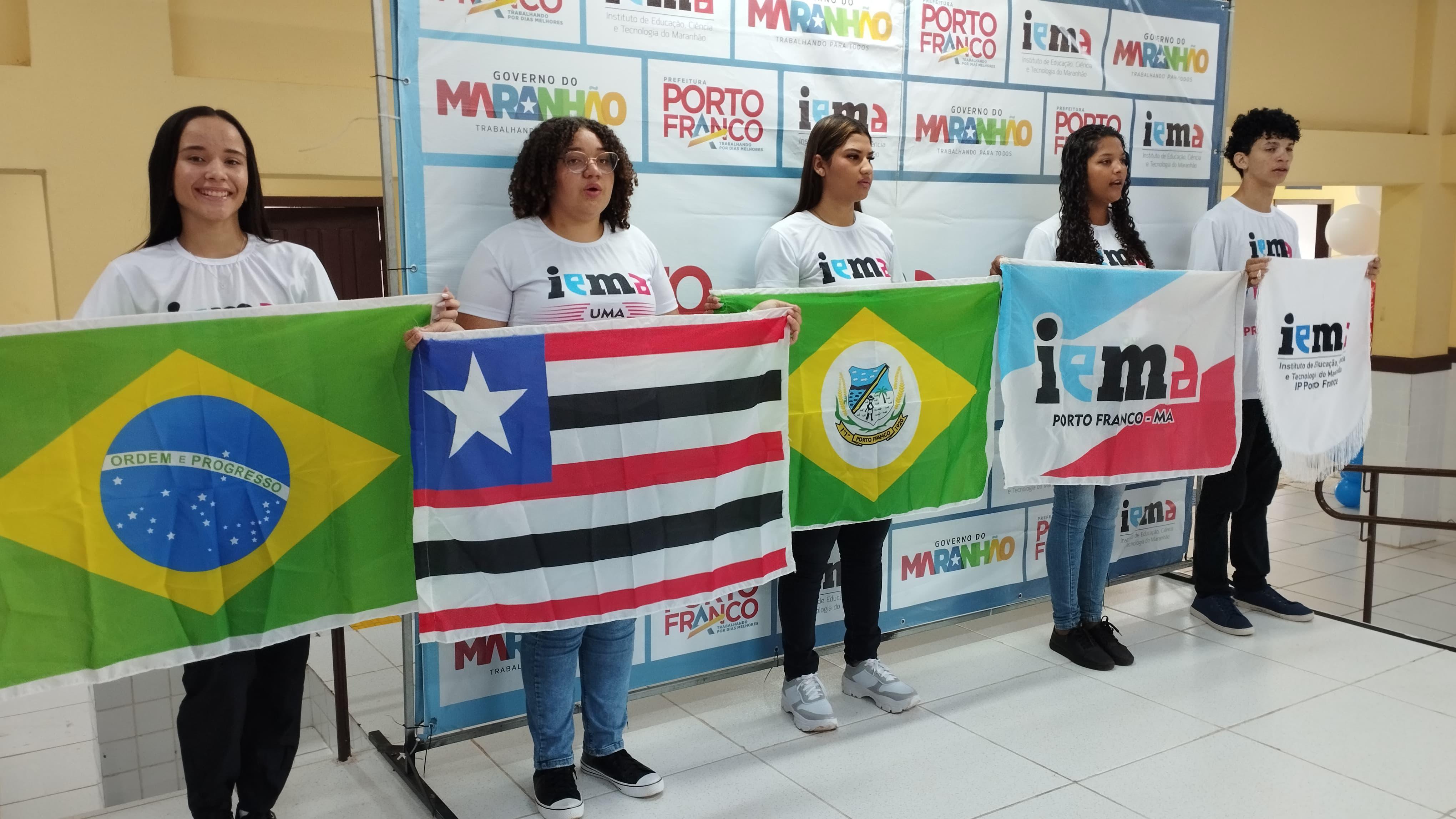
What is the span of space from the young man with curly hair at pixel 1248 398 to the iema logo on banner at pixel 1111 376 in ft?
1.20

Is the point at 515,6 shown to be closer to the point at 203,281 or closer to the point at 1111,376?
the point at 203,281

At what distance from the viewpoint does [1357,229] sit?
307 inches

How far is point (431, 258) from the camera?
2.74 m

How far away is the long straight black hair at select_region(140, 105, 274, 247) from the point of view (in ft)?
6.97

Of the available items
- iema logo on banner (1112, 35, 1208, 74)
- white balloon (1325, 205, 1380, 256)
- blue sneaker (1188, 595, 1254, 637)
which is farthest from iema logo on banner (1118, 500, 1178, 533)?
white balloon (1325, 205, 1380, 256)

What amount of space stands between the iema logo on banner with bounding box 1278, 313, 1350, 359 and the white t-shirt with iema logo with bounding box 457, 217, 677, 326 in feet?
7.59

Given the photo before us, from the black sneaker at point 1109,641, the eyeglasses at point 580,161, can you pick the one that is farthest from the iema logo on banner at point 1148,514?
the eyeglasses at point 580,161

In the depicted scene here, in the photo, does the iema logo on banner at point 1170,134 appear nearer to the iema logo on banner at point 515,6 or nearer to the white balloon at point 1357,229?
the iema logo on banner at point 515,6

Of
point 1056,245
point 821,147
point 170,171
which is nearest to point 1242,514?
point 1056,245

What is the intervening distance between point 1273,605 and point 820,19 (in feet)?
9.00

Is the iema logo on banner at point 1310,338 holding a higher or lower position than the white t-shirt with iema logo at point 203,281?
lower

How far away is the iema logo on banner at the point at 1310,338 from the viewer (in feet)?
11.8

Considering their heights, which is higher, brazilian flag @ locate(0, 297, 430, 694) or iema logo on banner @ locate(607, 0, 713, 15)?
iema logo on banner @ locate(607, 0, 713, 15)

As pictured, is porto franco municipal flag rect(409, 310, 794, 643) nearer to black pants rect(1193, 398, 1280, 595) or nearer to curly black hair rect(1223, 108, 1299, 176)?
black pants rect(1193, 398, 1280, 595)
